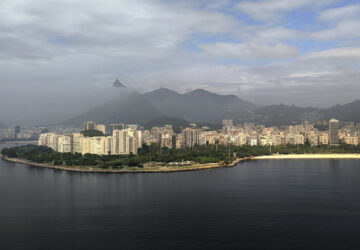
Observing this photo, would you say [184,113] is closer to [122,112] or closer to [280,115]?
[122,112]

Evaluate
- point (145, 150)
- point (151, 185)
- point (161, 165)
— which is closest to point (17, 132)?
point (145, 150)

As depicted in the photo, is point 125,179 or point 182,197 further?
point 125,179

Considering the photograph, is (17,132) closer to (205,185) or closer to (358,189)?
(205,185)

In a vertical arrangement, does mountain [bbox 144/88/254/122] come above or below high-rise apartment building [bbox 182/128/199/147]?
above

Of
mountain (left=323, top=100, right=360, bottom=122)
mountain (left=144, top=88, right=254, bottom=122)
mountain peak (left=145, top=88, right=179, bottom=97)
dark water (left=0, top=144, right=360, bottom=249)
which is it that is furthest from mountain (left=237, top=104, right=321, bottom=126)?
dark water (left=0, top=144, right=360, bottom=249)

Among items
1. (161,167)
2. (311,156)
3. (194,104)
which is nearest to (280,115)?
(194,104)

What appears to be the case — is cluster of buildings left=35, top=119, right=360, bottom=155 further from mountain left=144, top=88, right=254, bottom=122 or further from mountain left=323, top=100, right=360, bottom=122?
mountain left=144, top=88, right=254, bottom=122
